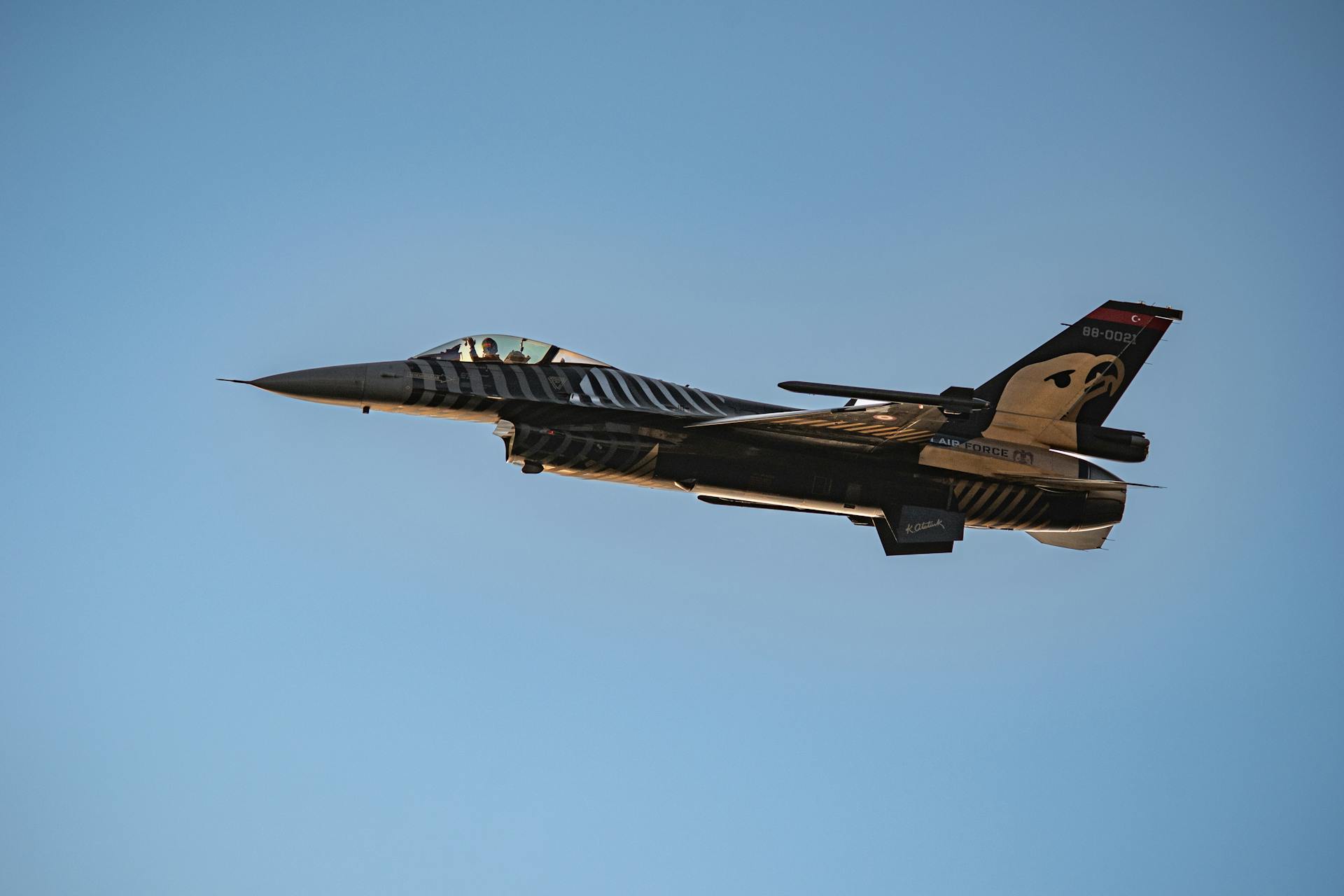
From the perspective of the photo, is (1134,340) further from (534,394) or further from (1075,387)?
(534,394)

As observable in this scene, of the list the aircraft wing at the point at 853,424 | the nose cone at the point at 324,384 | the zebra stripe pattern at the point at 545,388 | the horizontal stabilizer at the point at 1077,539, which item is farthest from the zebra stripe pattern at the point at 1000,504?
the nose cone at the point at 324,384

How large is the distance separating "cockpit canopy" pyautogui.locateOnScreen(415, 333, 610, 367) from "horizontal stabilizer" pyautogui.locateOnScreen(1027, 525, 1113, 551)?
9.10 meters

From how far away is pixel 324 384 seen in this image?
2209 cm

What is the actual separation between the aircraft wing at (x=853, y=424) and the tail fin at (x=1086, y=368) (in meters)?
2.21

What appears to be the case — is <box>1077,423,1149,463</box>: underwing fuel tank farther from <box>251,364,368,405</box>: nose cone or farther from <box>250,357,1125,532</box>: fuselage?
<box>251,364,368,405</box>: nose cone

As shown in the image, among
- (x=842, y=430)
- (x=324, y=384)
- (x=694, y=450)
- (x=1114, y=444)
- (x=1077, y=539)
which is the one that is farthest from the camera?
(x=1077, y=539)

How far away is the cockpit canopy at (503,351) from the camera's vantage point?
2333 centimetres

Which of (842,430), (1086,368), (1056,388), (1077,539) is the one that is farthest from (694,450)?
(1077,539)

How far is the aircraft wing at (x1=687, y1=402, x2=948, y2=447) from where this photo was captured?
23.2 meters

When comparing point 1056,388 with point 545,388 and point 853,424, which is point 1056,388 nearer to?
A: point 853,424

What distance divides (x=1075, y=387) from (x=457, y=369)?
1065 centimetres

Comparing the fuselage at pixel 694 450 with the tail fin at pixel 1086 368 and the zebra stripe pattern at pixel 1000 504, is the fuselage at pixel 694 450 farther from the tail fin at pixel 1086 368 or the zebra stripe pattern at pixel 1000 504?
the tail fin at pixel 1086 368

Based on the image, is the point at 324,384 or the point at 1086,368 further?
the point at 1086,368

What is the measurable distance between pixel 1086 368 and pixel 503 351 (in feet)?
33.2
